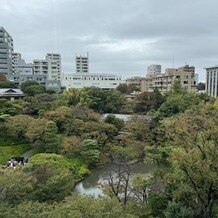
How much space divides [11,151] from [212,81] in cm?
5544

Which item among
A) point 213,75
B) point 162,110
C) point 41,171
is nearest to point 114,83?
point 213,75

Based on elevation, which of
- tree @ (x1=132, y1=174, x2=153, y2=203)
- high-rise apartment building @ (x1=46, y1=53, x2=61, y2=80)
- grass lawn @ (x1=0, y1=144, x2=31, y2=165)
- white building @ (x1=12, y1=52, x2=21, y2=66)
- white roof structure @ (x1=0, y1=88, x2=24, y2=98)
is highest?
white building @ (x1=12, y1=52, x2=21, y2=66)

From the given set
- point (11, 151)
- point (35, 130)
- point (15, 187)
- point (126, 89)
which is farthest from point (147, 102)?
point (15, 187)

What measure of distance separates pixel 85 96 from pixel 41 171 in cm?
2521

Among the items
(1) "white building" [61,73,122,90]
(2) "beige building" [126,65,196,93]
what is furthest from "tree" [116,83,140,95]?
(1) "white building" [61,73,122,90]

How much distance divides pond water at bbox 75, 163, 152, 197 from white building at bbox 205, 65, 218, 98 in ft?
157

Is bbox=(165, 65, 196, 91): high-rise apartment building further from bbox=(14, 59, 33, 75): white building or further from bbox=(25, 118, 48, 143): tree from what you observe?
bbox=(25, 118, 48, 143): tree

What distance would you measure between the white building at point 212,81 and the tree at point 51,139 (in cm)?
5093

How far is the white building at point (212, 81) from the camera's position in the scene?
67319 mm

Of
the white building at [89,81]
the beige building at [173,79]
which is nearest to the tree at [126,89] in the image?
the beige building at [173,79]

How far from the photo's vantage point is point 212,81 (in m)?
68.8

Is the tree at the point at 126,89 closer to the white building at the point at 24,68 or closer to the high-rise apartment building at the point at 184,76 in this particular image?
the high-rise apartment building at the point at 184,76

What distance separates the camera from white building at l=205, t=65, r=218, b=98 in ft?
221

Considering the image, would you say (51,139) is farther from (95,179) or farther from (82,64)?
(82,64)
